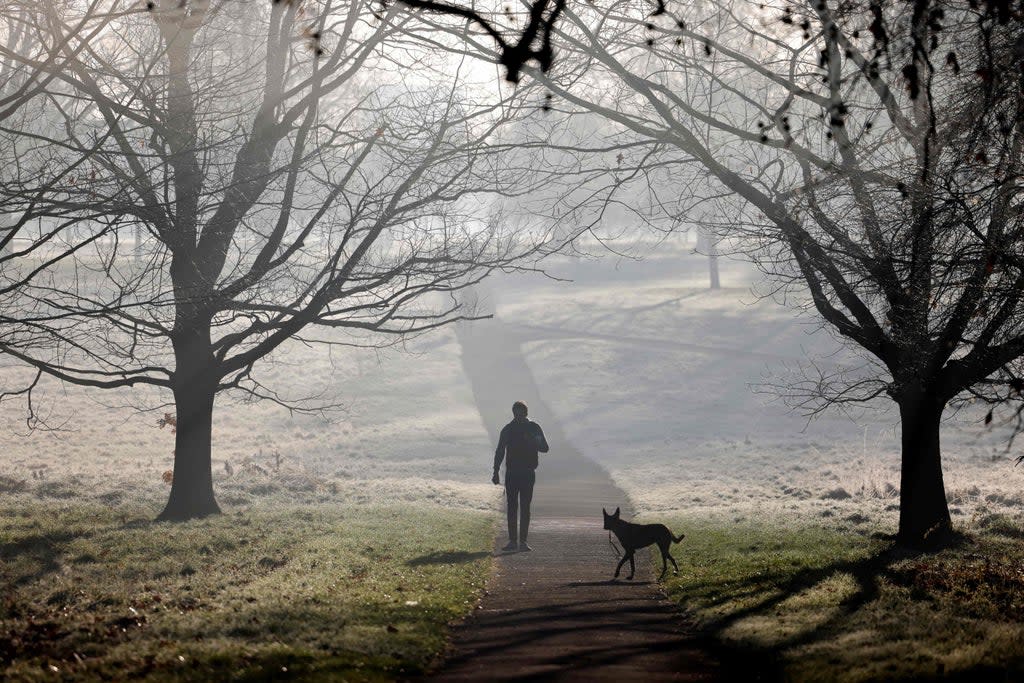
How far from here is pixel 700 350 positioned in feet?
170

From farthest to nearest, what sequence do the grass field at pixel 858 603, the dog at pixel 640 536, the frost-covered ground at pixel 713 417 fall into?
the frost-covered ground at pixel 713 417 < the dog at pixel 640 536 < the grass field at pixel 858 603

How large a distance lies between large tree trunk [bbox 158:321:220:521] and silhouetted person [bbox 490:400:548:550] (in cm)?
531

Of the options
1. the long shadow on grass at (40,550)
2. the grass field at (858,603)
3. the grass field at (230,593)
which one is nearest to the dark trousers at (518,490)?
the grass field at (230,593)

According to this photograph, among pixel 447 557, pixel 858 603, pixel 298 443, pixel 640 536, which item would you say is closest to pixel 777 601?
pixel 858 603

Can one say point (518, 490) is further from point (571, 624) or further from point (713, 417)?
point (713, 417)

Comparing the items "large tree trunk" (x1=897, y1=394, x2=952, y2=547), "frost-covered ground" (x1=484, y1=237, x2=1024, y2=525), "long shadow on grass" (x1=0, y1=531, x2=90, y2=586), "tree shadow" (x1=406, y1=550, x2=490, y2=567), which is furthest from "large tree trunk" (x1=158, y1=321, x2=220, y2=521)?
"large tree trunk" (x1=897, y1=394, x2=952, y2=547)

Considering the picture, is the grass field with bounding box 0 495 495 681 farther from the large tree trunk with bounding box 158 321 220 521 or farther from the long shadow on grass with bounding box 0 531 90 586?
the large tree trunk with bounding box 158 321 220 521

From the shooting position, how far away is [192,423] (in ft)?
57.9

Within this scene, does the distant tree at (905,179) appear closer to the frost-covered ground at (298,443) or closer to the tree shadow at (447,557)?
the tree shadow at (447,557)

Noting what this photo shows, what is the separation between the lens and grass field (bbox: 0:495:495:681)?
738cm

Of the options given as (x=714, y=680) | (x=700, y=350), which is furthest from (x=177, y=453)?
(x=700, y=350)

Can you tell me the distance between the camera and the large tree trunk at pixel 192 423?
57.4ft

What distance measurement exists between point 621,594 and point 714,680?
4226 mm

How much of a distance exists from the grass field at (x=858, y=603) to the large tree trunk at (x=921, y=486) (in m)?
0.37
